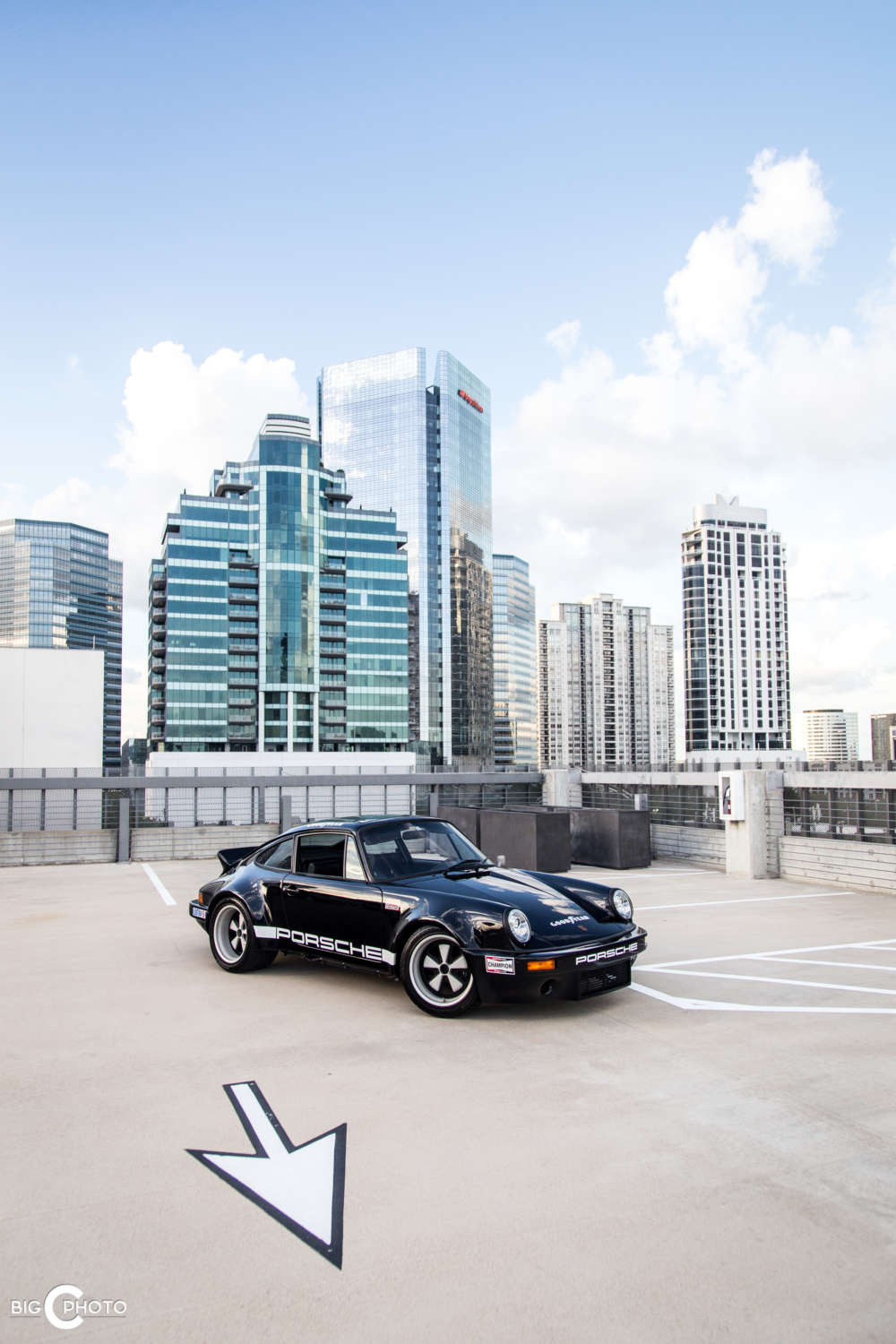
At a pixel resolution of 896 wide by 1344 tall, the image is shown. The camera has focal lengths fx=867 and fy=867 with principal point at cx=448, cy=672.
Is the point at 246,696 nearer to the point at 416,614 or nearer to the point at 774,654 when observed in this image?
the point at 416,614

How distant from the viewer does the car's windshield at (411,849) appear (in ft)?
21.6

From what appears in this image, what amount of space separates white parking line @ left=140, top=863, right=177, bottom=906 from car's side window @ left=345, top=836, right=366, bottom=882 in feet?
19.6

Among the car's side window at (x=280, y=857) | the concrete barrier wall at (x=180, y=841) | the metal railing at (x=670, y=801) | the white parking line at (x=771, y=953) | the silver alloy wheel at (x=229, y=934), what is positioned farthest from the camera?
the concrete barrier wall at (x=180, y=841)

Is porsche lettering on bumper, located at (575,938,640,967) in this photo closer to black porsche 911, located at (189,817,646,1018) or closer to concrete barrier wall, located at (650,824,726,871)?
black porsche 911, located at (189,817,646,1018)

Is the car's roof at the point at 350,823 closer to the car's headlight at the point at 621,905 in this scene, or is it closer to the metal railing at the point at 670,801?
the car's headlight at the point at 621,905

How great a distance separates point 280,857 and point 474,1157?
12.7 ft

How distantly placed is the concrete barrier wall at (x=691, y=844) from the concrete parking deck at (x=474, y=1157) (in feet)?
25.3

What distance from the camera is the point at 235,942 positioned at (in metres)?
7.45

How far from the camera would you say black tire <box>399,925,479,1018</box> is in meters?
5.78

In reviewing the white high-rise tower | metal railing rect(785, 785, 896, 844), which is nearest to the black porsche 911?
metal railing rect(785, 785, 896, 844)

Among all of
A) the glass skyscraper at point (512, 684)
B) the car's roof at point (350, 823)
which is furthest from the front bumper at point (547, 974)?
the glass skyscraper at point (512, 684)

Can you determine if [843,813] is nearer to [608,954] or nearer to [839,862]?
[839,862]

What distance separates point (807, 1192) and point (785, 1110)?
2.90ft

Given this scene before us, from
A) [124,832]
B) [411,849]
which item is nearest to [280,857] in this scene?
[411,849]
